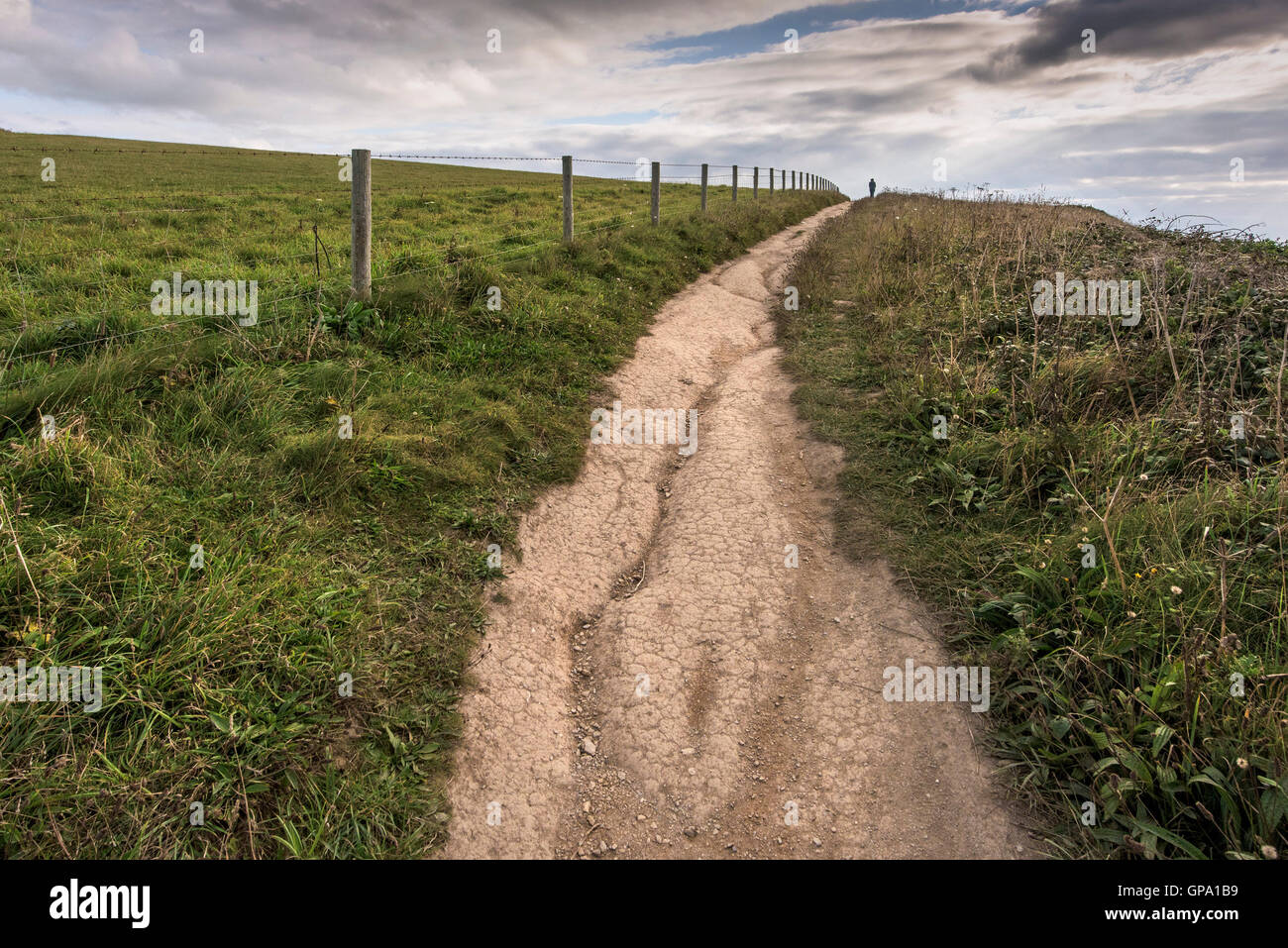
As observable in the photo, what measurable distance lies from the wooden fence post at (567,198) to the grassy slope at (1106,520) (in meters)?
4.97

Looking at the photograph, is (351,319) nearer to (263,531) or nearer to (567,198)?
(263,531)

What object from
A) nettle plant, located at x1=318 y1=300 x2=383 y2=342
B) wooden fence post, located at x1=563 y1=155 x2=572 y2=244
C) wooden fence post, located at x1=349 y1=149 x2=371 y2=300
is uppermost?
wooden fence post, located at x1=563 y1=155 x2=572 y2=244

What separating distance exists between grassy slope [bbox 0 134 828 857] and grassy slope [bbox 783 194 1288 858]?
2.76 meters

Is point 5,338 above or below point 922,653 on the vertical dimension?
above

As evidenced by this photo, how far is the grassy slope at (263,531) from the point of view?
2666 millimetres

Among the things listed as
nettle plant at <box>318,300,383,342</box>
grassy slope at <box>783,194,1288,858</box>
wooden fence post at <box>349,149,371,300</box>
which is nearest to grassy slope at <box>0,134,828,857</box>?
nettle plant at <box>318,300,383,342</box>

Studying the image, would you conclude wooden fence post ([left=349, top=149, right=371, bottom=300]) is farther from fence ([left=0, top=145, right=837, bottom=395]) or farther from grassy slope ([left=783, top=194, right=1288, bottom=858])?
grassy slope ([left=783, top=194, right=1288, bottom=858])

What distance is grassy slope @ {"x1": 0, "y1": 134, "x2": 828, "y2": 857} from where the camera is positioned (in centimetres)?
267

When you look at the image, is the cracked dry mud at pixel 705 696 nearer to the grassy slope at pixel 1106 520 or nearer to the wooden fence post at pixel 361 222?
the grassy slope at pixel 1106 520

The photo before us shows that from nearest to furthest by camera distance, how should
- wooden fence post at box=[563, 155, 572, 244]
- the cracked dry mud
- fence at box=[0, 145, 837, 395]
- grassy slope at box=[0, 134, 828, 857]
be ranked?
grassy slope at box=[0, 134, 828, 857]
the cracked dry mud
fence at box=[0, 145, 837, 395]
wooden fence post at box=[563, 155, 572, 244]
